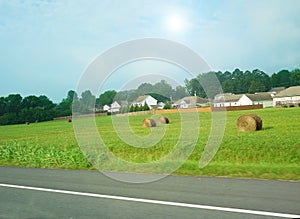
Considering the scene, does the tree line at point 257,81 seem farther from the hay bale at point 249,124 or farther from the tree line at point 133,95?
the hay bale at point 249,124

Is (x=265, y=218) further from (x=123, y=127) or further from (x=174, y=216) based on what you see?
(x=123, y=127)

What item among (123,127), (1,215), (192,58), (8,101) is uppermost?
(8,101)

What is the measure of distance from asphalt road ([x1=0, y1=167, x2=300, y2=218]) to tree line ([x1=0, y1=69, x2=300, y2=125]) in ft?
12.0

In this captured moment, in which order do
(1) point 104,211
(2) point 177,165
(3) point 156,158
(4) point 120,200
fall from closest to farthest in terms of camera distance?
(1) point 104,211
(4) point 120,200
(2) point 177,165
(3) point 156,158

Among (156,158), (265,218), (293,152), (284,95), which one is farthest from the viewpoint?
(284,95)

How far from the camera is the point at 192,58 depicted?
10.3 m

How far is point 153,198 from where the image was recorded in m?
7.22

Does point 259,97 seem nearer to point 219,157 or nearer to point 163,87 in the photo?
point 219,157

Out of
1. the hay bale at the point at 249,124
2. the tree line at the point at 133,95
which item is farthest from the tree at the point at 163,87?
the hay bale at the point at 249,124

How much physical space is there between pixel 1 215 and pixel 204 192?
13.0ft

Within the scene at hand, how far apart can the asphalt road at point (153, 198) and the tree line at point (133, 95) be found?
3.65 metres

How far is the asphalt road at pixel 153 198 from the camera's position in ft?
19.9

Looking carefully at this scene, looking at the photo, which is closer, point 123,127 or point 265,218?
point 265,218

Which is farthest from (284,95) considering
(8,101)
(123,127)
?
(123,127)
